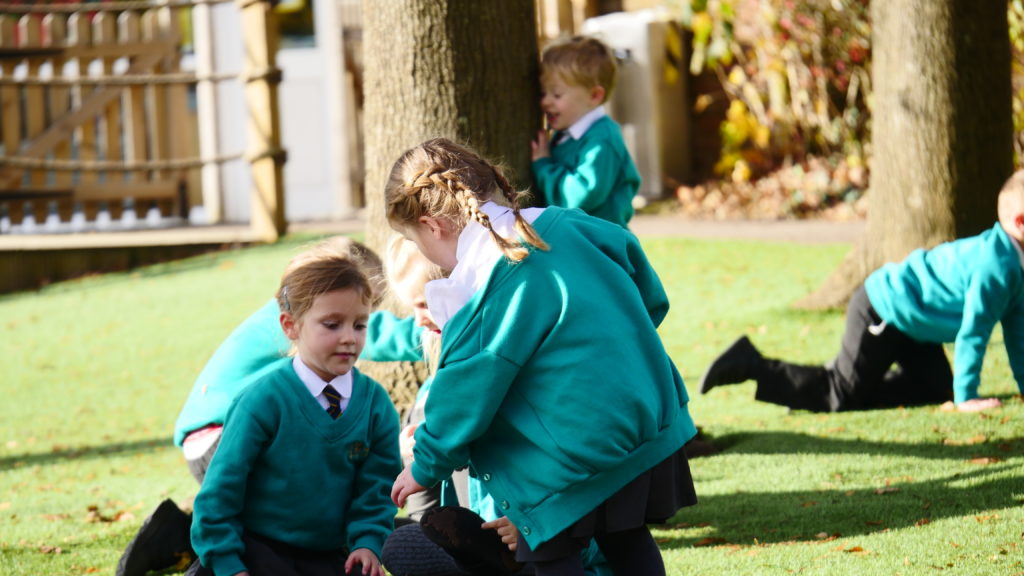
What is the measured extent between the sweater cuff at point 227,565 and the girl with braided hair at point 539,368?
63 cm

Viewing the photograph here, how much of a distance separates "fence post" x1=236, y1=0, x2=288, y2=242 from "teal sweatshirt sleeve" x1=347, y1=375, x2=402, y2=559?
6664 mm

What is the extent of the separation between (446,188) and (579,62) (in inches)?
76.0

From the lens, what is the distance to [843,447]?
14.8ft

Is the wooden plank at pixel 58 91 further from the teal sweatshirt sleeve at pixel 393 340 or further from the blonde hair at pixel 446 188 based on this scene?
the blonde hair at pixel 446 188

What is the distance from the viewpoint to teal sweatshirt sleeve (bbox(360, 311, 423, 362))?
3.74 metres

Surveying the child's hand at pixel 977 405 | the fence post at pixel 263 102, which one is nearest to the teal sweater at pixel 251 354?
the child's hand at pixel 977 405

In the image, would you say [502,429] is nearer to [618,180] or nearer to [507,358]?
[507,358]

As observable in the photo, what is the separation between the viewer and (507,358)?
245 cm

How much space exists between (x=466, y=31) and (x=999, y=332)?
11.1 ft

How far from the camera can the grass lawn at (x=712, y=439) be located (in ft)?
11.2

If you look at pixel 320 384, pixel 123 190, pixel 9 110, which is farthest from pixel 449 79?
pixel 9 110

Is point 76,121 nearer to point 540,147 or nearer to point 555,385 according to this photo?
point 540,147

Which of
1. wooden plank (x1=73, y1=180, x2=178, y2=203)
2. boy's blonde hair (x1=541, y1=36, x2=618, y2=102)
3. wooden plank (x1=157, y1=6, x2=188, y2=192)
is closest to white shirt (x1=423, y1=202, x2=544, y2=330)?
boy's blonde hair (x1=541, y1=36, x2=618, y2=102)

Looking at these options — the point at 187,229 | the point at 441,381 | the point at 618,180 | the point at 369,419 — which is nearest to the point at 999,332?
the point at 618,180
